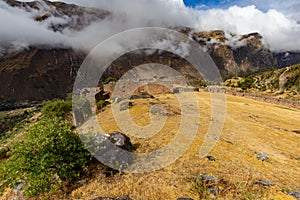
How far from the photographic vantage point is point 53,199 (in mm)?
10664

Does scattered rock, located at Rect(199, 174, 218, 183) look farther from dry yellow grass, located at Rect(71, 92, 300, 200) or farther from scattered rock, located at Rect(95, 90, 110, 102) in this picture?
scattered rock, located at Rect(95, 90, 110, 102)

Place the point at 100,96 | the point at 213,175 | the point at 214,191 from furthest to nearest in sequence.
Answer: the point at 100,96
the point at 213,175
the point at 214,191

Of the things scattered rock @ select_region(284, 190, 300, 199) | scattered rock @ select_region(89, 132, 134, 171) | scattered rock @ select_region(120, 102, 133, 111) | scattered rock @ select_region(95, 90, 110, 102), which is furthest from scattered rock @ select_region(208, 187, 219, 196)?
scattered rock @ select_region(95, 90, 110, 102)

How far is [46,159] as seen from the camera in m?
10.5

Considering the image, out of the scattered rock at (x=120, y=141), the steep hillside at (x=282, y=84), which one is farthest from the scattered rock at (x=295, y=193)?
the steep hillside at (x=282, y=84)

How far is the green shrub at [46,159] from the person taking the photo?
398 inches

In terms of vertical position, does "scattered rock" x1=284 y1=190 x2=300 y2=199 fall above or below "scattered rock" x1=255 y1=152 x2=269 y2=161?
above

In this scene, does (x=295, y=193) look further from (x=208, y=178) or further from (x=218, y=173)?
(x=208, y=178)

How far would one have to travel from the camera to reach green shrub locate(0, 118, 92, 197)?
1010 cm

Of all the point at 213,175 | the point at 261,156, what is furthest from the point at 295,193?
the point at 261,156

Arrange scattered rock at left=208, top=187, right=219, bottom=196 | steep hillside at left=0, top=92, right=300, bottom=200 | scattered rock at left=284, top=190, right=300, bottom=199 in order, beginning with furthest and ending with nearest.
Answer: steep hillside at left=0, top=92, right=300, bottom=200, scattered rock at left=208, top=187, right=219, bottom=196, scattered rock at left=284, top=190, right=300, bottom=199

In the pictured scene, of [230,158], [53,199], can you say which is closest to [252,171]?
[230,158]

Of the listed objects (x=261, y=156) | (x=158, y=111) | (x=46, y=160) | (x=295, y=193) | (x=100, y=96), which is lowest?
(x=100, y=96)

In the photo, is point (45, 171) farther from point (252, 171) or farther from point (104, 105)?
point (104, 105)
